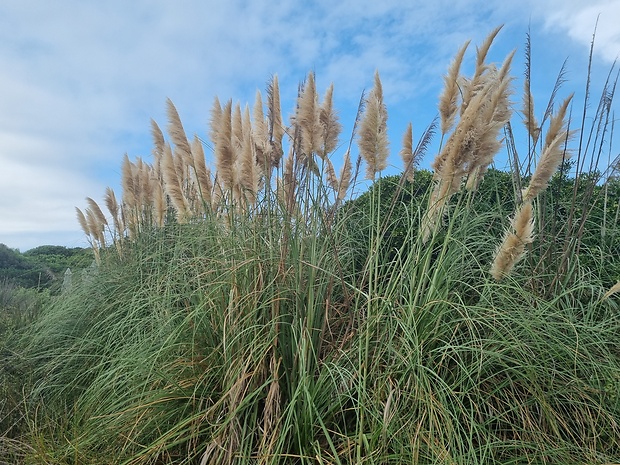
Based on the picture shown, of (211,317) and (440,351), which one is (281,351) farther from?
(440,351)

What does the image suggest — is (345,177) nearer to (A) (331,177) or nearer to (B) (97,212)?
(A) (331,177)

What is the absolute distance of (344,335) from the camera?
274cm

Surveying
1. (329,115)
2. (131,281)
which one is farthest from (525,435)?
(131,281)

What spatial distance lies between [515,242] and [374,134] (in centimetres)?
97

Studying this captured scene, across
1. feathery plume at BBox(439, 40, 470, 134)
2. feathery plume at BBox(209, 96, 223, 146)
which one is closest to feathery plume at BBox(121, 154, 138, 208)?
feathery plume at BBox(209, 96, 223, 146)

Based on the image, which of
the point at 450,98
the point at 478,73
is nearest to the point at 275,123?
the point at 450,98

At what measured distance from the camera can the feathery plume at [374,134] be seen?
2869mm

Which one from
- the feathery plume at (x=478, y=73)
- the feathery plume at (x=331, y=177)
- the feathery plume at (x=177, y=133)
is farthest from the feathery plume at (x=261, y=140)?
the feathery plume at (x=478, y=73)

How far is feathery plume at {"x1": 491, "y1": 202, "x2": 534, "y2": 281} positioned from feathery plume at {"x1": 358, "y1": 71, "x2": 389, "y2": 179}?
849mm

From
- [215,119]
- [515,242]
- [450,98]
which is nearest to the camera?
[515,242]

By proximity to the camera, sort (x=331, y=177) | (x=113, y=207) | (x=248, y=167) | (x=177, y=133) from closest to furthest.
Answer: (x=248, y=167) → (x=331, y=177) → (x=177, y=133) → (x=113, y=207)

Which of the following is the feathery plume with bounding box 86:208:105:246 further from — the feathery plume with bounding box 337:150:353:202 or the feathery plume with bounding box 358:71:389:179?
the feathery plume with bounding box 358:71:389:179

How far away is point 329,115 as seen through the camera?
10.3 ft

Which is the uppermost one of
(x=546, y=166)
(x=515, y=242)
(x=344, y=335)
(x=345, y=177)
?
(x=345, y=177)
